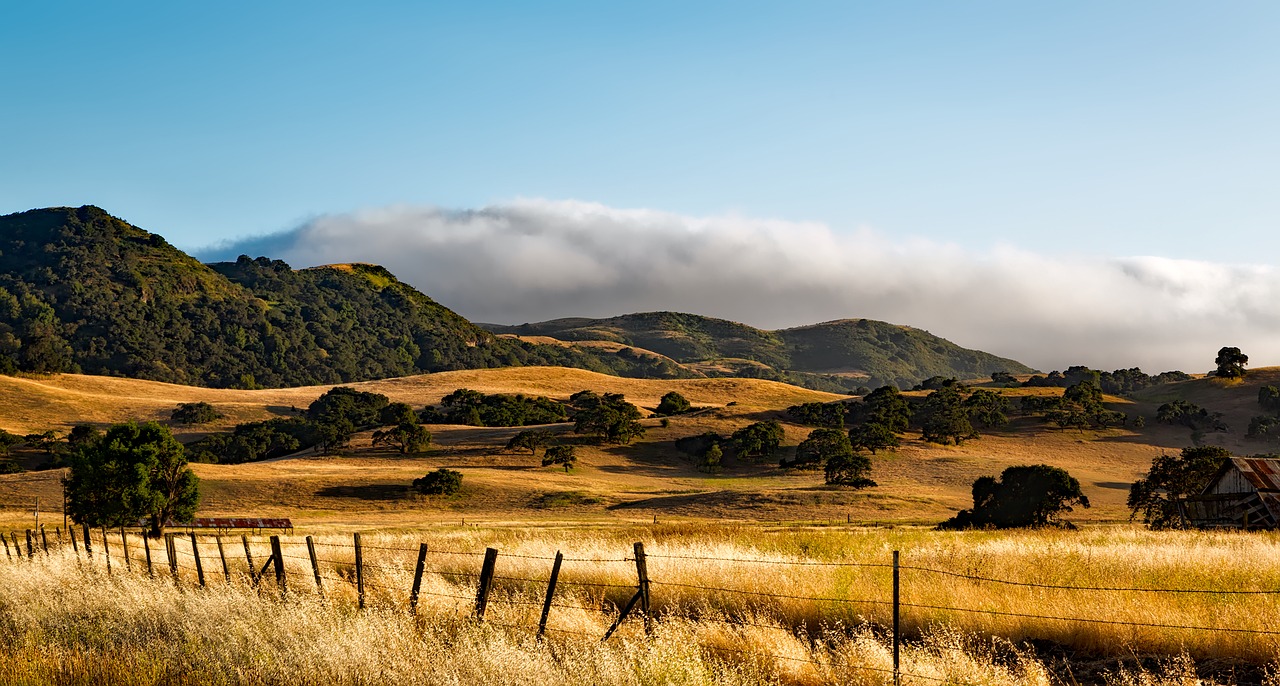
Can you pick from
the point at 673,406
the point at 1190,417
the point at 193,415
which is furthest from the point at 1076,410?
the point at 193,415

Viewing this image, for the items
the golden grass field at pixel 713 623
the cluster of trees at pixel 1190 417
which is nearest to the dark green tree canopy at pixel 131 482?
the golden grass field at pixel 713 623

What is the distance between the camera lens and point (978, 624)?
13695 millimetres

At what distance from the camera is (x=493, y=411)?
13638 cm

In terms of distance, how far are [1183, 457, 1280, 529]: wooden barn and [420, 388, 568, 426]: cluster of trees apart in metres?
102

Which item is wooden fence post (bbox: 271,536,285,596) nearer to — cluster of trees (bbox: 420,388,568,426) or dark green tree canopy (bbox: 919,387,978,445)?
dark green tree canopy (bbox: 919,387,978,445)

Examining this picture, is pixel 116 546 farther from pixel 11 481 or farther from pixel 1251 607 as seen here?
pixel 11 481

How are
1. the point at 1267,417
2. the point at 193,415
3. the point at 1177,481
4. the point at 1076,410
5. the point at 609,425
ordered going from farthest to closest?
the point at 193,415
the point at 1267,417
the point at 1076,410
the point at 609,425
the point at 1177,481

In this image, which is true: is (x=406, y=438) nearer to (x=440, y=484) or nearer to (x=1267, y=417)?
(x=440, y=484)

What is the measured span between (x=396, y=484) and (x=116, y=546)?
48.8 metres

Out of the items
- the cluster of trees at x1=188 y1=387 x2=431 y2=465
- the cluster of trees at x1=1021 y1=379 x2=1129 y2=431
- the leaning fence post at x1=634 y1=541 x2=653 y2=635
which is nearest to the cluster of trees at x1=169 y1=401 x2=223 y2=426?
the cluster of trees at x1=188 y1=387 x2=431 y2=465

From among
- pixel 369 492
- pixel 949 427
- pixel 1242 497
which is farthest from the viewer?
pixel 949 427

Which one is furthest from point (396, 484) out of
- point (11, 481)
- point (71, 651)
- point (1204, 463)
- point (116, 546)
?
point (71, 651)

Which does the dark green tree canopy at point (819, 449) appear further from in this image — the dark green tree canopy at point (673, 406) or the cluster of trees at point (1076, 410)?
the dark green tree canopy at point (673, 406)

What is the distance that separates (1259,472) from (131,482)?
175 feet
